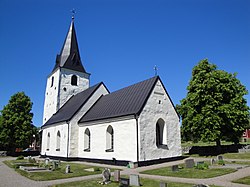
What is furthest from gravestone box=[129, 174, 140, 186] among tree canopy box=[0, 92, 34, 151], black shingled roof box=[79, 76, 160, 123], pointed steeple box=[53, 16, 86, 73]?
tree canopy box=[0, 92, 34, 151]

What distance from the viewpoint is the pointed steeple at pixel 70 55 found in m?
33.0

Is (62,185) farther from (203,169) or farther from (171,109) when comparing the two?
(171,109)

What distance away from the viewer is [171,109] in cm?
2017

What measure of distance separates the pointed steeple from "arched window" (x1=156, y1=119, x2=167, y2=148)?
62.7ft

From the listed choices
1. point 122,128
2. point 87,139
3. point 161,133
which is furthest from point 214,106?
point 87,139

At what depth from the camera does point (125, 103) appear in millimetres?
19406

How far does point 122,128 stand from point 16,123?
25159mm

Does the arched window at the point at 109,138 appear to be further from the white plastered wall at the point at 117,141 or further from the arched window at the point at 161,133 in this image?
the arched window at the point at 161,133

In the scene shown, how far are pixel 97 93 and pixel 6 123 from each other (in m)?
19.0

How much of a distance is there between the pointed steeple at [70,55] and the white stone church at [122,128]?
9.03 meters

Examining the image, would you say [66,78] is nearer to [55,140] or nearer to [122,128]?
[55,140]

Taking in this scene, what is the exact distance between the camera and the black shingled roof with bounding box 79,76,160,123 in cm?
1791

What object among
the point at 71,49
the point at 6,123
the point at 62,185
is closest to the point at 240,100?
the point at 62,185

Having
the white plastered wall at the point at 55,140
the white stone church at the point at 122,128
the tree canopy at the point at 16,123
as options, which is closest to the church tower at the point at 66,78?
the white plastered wall at the point at 55,140
